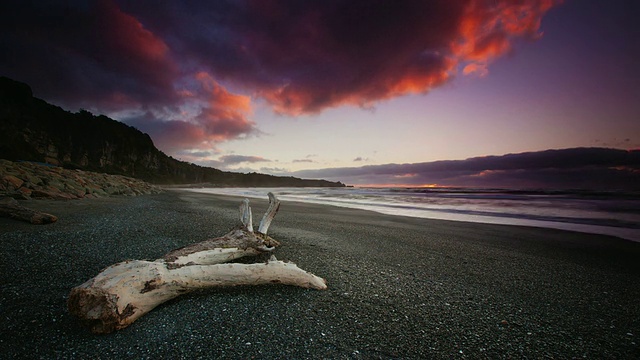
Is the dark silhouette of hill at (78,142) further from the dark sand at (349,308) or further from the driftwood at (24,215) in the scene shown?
the dark sand at (349,308)

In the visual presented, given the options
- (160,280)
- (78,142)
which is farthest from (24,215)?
(78,142)

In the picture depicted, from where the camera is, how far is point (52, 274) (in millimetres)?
3141

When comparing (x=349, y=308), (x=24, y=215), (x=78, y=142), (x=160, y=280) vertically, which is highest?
(x=78, y=142)

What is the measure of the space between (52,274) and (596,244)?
1189 centimetres

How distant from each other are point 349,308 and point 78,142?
332 ft

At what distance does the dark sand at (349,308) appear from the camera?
2055 millimetres

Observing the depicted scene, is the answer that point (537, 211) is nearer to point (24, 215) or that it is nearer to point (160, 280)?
point (160, 280)

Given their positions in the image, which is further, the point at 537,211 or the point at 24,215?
the point at 537,211

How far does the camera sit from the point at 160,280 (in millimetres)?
2469

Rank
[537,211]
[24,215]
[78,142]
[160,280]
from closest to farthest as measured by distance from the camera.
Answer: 1. [160,280]
2. [24,215]
3. [537,211]
4. [78,142]

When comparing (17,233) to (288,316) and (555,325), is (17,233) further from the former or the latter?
(555,325)

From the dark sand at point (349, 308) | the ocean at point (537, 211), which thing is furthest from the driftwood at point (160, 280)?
the ocean at point (537, 211)

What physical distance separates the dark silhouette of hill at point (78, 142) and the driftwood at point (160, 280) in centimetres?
4453

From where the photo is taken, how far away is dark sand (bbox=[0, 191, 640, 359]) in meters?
2.05
